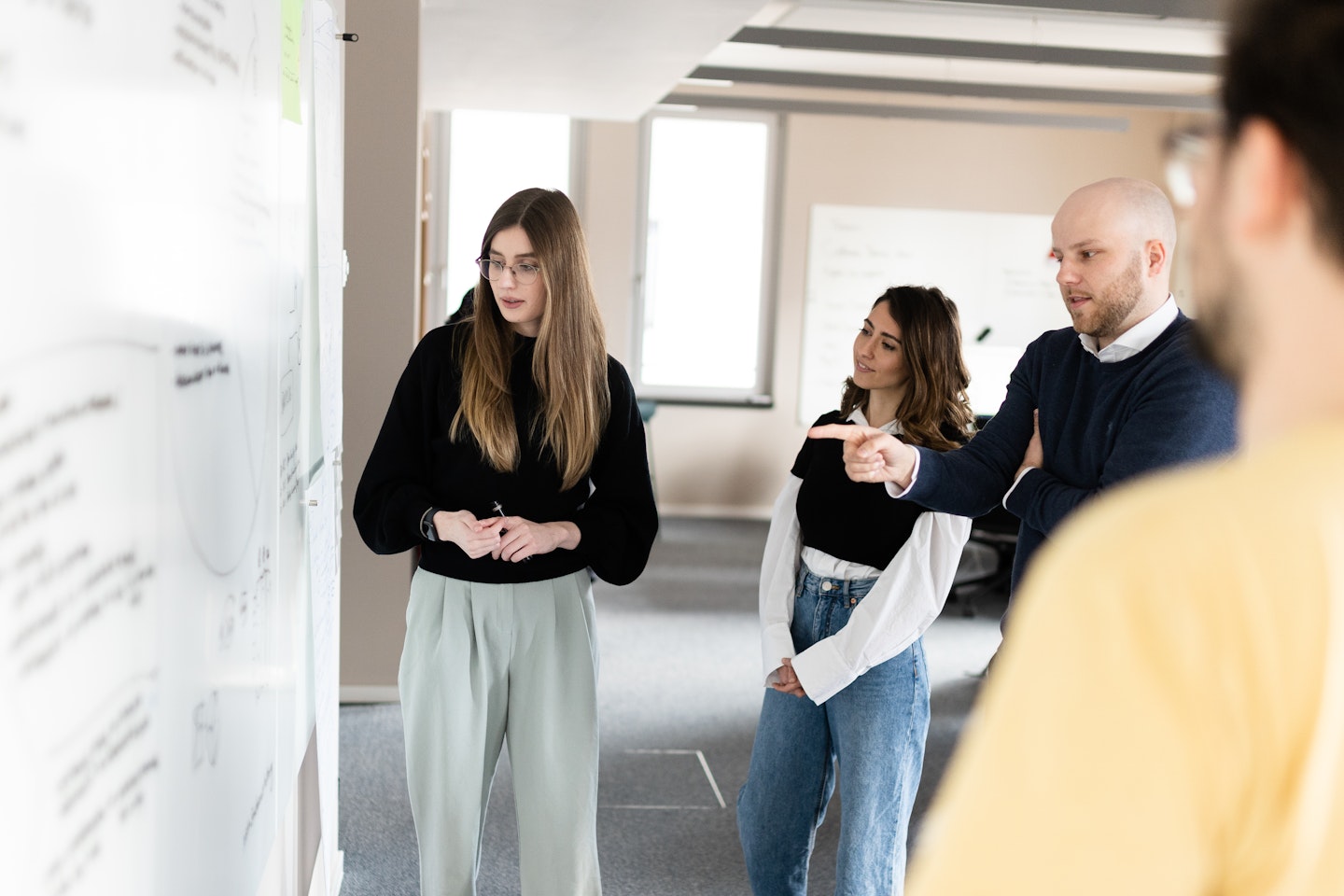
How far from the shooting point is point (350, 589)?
4.16m

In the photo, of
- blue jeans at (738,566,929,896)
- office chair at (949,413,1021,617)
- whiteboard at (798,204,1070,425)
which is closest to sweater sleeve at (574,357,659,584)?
blue jeans at (738,566,929,896)

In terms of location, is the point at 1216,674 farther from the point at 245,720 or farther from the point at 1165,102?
the point at 1165,102

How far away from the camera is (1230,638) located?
0.55 meters

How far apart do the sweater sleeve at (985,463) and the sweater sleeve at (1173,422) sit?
0.75ft

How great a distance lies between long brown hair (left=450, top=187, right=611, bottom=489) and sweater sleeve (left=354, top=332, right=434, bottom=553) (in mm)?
99

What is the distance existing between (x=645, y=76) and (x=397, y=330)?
1.55 metres

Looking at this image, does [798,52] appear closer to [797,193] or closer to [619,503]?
[797,193]

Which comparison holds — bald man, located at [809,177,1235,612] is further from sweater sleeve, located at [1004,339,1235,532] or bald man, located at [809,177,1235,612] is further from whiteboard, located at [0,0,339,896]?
whiteboard, located at [0,0,339,896]

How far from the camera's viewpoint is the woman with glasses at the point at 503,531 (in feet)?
7.23

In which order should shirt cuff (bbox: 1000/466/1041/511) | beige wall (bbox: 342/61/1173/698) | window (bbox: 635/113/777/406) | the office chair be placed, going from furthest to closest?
window (bbox: 635/113/777/406) < beige wall (bbox: 342/61/1173/698) < the office chair < shirt cuff (bbox: 1000/466/1041/511)

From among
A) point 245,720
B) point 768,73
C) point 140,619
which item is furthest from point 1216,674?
point 768,73

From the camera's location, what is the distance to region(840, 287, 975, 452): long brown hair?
2.39m

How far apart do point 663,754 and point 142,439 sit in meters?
3.23

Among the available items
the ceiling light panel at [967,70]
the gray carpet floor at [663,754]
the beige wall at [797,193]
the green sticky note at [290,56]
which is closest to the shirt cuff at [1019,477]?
the green sticky note at [290,56]
